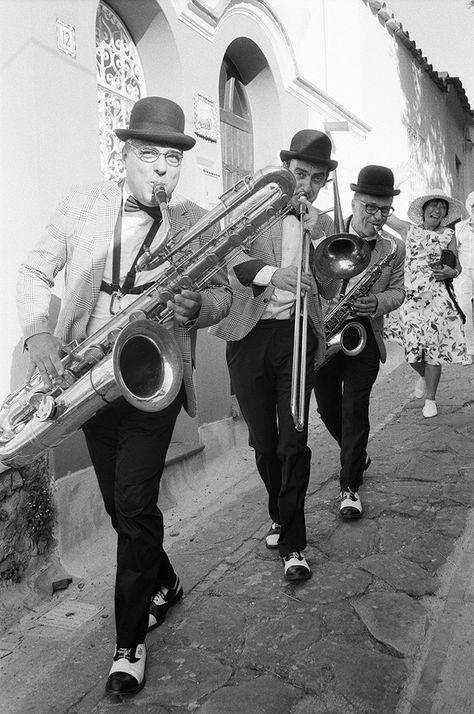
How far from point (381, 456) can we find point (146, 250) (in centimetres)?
320

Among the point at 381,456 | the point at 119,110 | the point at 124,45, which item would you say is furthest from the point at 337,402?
the point at 124,45

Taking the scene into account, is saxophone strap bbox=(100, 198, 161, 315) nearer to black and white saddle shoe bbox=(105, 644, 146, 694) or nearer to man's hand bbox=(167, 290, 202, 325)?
man's hand bbox=(167, 290, 202, 325)

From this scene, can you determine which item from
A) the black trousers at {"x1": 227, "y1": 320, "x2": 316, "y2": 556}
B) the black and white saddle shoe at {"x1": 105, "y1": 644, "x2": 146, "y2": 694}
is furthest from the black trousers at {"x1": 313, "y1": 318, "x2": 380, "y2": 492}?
the black and white saddle shoe at {"x1": 105, "y1": 644, "x2": 146, "y2": 694}

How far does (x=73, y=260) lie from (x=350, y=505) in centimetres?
225

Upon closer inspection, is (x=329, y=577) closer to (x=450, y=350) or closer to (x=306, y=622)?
(x=306, y=622)

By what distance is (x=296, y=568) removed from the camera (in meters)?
3.28

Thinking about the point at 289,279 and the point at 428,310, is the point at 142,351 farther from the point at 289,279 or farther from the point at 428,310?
the point at 428,310

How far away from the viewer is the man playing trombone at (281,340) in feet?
10.7

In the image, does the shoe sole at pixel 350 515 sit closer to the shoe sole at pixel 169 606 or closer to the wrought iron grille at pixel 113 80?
the shoe sole at pixel 169 606

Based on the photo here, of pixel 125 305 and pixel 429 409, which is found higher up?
pixel 125 305

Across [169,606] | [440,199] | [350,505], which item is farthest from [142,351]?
[440,199]

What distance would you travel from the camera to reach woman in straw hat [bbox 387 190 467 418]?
605 cm

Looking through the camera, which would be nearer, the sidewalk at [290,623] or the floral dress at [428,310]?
the sidewalk at [290,623]

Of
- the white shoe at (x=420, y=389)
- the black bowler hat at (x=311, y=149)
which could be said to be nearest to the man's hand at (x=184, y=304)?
the black bowler hat at (x=311, y=149)
